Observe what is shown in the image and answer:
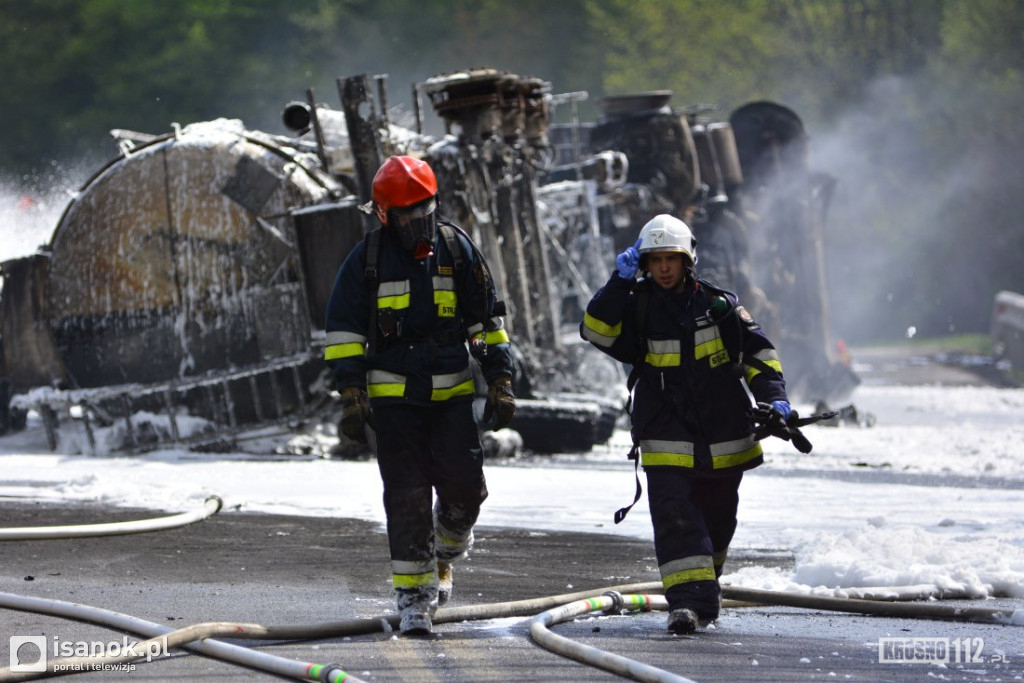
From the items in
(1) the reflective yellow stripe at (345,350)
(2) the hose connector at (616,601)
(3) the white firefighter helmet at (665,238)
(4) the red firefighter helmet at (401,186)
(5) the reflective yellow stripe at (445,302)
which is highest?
(4) the red firefighter helmet at (401,186)

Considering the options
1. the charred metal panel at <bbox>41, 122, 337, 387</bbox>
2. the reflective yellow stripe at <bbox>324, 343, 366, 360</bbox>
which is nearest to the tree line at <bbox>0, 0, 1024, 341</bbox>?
the charred metal panel at <bbox>41, 122, 337, 387</bbox>

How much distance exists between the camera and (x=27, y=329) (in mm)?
15305

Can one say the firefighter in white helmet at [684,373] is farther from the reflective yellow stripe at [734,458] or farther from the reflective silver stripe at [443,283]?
the reflective silver stripe at [443,283]

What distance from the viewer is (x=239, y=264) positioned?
1446 centimetres

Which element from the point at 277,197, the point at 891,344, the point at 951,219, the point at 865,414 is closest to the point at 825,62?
the point at 951,219

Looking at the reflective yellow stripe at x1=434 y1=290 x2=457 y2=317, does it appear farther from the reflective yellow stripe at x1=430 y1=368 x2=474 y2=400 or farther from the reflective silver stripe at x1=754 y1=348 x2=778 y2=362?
the reflective silver stripe at x1=754 y1=348 x2=778 y2=362

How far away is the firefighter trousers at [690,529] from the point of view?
224 inches

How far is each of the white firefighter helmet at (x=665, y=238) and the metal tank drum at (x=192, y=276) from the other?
8753 millimetres

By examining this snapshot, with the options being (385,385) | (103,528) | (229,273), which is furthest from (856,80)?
(385,385)

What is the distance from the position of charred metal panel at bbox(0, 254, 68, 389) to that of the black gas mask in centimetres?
989

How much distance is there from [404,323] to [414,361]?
0.15 metres

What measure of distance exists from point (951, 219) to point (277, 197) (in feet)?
122

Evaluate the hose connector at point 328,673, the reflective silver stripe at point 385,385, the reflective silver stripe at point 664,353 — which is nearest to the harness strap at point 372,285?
the reflective silver stripe at point 385,385

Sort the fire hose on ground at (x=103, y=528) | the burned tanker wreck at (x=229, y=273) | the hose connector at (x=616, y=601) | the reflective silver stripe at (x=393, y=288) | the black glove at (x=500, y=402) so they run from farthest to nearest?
1. the burned tanker wreck at (x=229, y=273)
2. the fire hose on ground at (x=103, y=528)
3. the hose connector at (x=616, y=601)
4. the black glove at (x=500, y=402)
5. the reflective silver stripe at (x=393, y=288)
